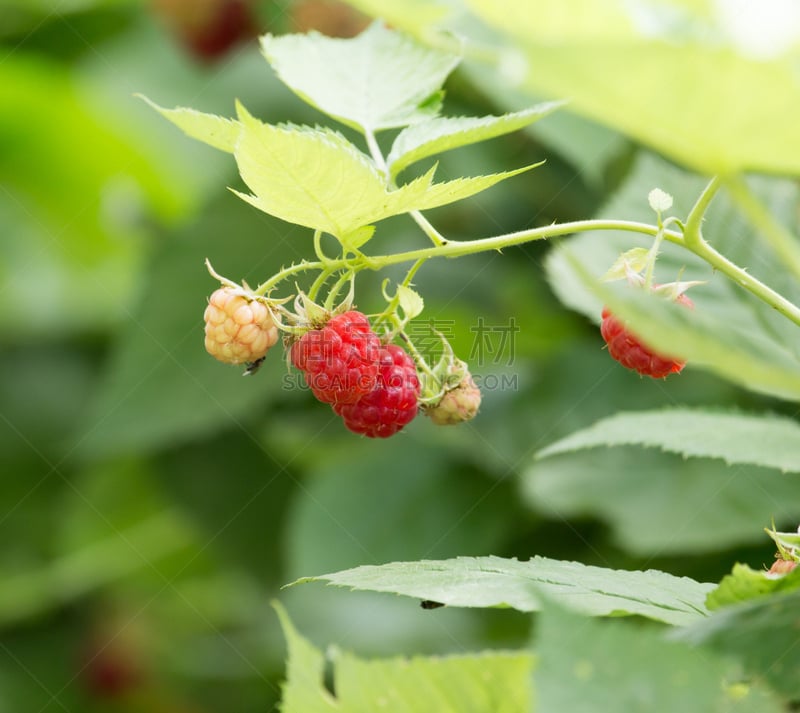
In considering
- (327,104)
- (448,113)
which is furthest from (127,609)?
(327,104)

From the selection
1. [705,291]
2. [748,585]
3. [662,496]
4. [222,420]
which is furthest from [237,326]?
[222,420]

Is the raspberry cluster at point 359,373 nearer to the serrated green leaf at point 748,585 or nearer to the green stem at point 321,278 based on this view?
the green stem at point 321,278

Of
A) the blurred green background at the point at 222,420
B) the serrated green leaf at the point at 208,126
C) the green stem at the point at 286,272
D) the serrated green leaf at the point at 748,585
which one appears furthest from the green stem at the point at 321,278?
the blurred green background at the point at 222,420

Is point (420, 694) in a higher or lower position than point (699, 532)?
higher

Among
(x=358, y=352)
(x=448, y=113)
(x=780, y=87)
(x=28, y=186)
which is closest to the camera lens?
(x=780, y=87)

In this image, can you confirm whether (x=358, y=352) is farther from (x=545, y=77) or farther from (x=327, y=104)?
(x=545, y=77)

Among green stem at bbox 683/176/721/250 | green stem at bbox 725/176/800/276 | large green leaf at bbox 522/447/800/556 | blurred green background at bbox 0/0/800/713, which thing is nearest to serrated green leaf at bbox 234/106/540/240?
green stem at bbox 683/176/721/250

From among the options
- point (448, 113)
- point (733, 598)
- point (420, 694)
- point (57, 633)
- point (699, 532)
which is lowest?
point (57, 633)
